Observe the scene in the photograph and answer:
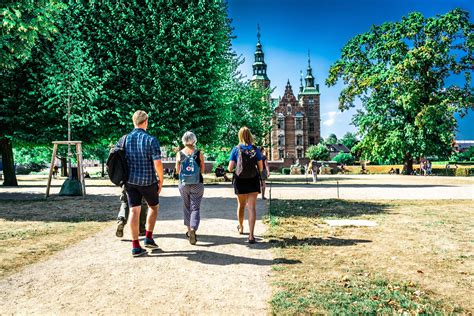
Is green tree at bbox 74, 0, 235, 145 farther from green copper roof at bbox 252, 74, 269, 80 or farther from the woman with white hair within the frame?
green copper roof at bbox 252, 74, 269, 80

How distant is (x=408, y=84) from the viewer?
120 feet

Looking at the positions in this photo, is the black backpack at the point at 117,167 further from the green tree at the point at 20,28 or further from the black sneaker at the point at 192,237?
the green tree at the point at 20,28

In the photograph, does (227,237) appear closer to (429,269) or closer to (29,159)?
(429,269)

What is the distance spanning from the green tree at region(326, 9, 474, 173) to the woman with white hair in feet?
112

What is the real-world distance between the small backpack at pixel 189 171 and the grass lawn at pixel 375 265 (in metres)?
1.91

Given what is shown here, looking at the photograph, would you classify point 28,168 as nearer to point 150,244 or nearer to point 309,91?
point 150,244

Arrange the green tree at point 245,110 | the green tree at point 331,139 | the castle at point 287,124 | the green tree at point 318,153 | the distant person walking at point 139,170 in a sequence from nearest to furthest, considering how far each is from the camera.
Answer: the distant person walking at point 139,170, the green tree at point 245,110, the green tree at point 318,153, the castle at point 287,124, the green tree at point 331,139

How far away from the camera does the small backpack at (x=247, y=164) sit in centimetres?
705

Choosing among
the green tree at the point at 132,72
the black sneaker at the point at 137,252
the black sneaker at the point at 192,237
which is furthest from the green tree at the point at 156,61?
the black sneaker at the point at 137,252

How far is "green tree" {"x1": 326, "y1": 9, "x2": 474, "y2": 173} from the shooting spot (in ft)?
120

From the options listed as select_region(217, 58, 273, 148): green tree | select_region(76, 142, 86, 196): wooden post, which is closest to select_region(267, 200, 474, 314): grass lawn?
select_region(76, 142, 86, 196): wooden post

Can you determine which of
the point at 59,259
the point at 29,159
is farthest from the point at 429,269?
the point at 29,159

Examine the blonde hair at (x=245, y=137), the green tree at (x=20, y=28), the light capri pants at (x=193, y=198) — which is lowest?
the light capri pants at (x=193, y=198)

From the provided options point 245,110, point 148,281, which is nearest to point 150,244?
point 148,281
